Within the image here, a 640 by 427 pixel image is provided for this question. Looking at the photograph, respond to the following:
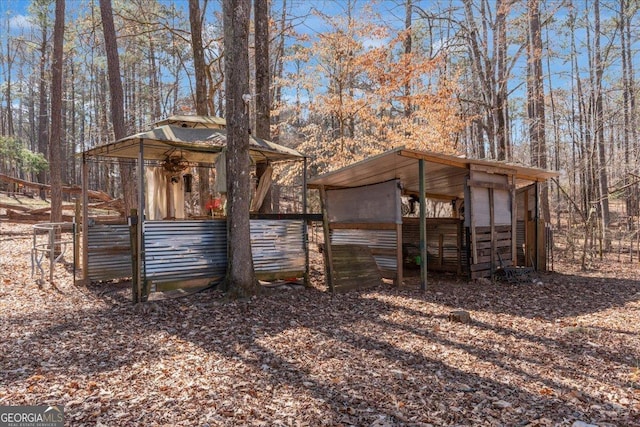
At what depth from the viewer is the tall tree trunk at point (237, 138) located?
6.07 metres

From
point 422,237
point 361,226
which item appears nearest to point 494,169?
point 422,237

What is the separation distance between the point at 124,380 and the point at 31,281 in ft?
16.9

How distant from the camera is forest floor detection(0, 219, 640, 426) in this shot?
305cm

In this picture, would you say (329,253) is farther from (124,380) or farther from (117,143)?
(124,380)

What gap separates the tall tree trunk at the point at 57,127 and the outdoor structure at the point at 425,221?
600 centimetres

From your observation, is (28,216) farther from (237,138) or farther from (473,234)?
(473,234)

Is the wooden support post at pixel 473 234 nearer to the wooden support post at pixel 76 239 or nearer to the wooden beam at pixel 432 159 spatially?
the wooden beam at pixel 432 159

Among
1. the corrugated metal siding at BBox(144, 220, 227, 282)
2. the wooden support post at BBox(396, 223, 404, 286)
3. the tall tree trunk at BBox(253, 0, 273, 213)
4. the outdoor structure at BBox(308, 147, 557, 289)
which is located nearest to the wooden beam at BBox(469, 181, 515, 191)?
the outdoor structure at BBox(308, 147, 557, 289)

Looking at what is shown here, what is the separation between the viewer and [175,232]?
6238mm

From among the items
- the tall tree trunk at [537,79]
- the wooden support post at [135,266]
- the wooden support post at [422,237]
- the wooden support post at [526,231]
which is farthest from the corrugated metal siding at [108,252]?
the tall tree trunk at [537,79]

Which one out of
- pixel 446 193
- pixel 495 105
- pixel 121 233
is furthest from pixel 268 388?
pixel 495 105

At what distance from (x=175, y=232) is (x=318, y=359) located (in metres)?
3.21

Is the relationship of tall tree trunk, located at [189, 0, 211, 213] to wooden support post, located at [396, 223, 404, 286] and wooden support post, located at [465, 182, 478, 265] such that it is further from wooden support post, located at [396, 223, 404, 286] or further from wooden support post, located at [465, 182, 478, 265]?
wooden support post, located at [465, 182, 478, 265]

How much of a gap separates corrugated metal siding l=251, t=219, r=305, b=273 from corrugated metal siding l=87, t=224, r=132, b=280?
2.43 meters
